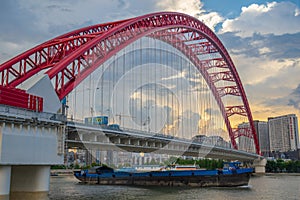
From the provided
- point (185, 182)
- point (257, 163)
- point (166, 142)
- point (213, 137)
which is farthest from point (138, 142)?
point (257, 163)

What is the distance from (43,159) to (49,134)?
2013 mm

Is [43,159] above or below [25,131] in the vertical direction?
below

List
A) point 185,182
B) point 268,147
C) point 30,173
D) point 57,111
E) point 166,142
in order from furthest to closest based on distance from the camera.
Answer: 1. point 268,147
2. point 185,182
3. point 166,142
4. point 57,111
5. point 30,173

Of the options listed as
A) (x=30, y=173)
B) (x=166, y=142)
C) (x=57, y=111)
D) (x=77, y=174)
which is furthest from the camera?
(x=77, y=174)

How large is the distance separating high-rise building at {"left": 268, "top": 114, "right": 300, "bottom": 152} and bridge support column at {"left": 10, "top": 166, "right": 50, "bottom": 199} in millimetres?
169035

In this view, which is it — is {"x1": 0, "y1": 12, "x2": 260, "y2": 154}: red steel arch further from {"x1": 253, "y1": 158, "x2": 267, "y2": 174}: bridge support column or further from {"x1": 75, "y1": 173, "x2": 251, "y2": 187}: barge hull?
{"x1": 253, "y1": 158, "x2": 267, "y2": 174}: bridge support column

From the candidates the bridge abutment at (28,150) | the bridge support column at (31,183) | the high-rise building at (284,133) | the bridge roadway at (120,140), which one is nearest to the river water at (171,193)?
the bridge roadway at (120,140)

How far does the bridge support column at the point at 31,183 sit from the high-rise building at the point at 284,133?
555 ft

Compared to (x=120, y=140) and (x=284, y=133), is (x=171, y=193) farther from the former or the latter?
(x=284, y=133)

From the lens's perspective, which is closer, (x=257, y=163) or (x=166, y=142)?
(x=166, y=142)

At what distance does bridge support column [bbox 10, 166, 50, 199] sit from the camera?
24.5 metres

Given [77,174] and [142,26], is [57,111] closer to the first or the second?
[142,26]

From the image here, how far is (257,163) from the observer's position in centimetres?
9856

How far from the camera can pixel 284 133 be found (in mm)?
179875
